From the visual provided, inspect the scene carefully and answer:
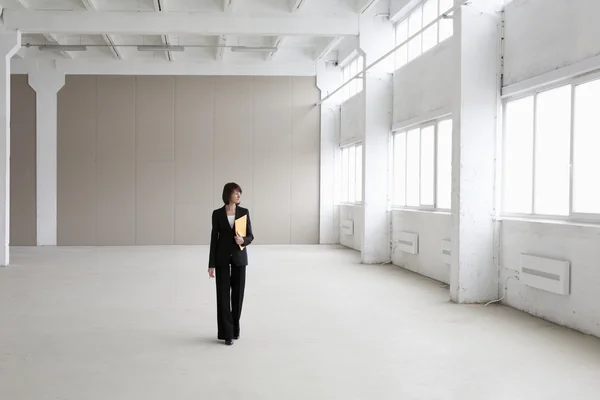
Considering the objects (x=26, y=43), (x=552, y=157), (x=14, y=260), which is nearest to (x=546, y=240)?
(x=552, y=157)

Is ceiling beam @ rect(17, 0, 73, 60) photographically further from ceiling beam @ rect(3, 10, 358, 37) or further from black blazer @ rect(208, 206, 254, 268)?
A: black blazer @ rect(208, 206, 254, 268)

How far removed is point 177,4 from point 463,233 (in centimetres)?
905

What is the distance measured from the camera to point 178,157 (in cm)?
2038

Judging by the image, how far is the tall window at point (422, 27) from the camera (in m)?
11.7

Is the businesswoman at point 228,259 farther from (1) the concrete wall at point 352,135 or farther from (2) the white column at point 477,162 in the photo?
(1) the concrete wall at point 352,135

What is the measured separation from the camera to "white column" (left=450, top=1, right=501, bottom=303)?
30.2 ft

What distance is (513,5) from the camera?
891cm

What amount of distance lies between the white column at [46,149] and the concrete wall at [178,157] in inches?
8.8

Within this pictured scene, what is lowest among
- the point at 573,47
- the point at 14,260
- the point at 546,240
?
the point at 14,260

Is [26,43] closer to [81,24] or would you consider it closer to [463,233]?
[81,24]

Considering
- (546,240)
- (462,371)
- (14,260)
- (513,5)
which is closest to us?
(462,371)

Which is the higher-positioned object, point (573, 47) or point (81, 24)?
point (81, 24)

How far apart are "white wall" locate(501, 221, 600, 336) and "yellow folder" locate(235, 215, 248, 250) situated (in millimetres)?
3883

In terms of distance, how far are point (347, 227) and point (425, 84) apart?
748 centimetres
